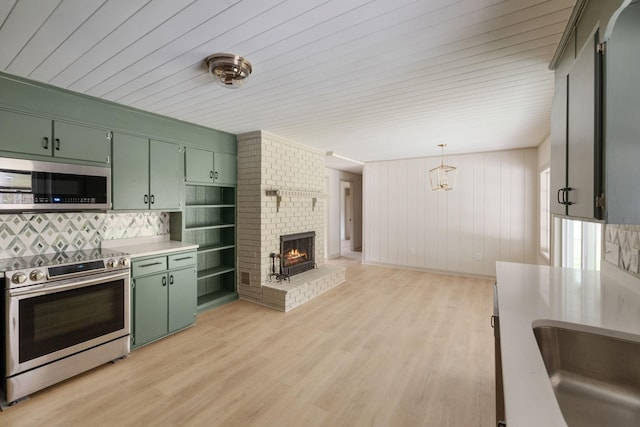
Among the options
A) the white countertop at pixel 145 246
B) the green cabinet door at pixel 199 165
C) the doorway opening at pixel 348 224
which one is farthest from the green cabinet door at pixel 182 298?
the doorway opening at pixel 348 224

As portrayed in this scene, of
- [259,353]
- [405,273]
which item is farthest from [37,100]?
[405,273]

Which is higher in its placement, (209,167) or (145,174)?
(209,167)

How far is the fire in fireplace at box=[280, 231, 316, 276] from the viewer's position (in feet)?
14.2

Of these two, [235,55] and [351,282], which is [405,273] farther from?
[235,55]

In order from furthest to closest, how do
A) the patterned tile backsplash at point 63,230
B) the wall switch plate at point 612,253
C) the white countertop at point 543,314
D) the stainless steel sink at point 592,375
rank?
the patterned tile backsplash at point 63,230 < the wall switch plate at point 612,253 < the stainless steel sink at point 592,375 < the white countertop at point 543,314

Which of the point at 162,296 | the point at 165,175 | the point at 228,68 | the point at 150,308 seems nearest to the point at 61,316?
the point at 150,308

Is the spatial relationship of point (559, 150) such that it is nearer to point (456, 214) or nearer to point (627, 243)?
point (627, 243)

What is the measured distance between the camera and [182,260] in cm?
321

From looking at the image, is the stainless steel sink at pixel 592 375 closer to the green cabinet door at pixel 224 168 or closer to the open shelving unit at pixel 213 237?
the open shelving unit at pixel 213 237

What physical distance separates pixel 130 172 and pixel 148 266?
1032 mm

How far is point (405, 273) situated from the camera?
19.4ft

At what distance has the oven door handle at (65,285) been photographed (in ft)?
6.75

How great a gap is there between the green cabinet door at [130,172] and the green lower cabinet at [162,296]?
2.21 ft

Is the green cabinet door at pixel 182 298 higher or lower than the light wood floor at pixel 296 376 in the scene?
higher
